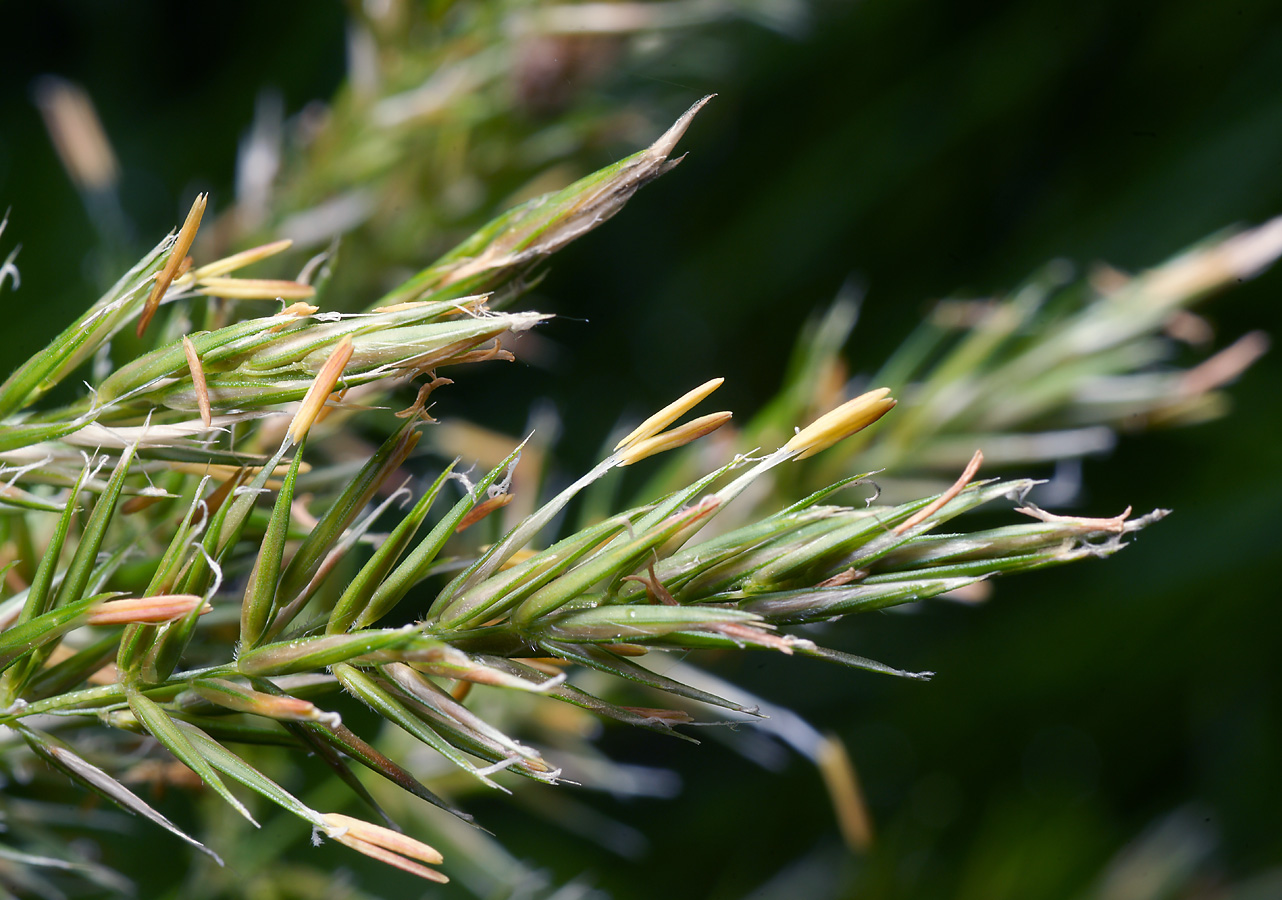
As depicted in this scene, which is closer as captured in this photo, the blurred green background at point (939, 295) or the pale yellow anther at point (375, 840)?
the pale yellow anther at point (375, 840)

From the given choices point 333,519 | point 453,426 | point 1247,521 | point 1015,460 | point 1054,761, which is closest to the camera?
point 333,519

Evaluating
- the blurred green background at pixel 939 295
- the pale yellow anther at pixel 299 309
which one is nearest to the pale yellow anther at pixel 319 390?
the pale yellow anther at pixel 299 309

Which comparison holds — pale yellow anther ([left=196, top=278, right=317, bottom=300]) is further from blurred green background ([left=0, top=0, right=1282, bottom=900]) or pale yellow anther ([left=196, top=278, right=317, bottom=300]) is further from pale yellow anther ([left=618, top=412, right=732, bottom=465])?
blurred green background ([left=0, top=0, right=1282, bottom=900])

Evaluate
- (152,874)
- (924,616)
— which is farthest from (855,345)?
(152,874)

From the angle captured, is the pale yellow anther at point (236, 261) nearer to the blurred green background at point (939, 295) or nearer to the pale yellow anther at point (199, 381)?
the pale yellow anther at point (199, 381)

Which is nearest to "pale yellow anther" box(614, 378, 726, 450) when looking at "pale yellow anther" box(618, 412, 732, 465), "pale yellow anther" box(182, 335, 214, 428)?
"pale yellow anther" box(618, 412, 732, 465)

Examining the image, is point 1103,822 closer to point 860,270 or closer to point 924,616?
point 924,616
